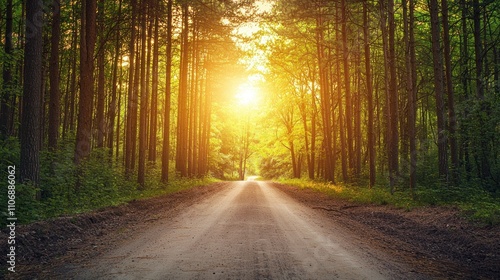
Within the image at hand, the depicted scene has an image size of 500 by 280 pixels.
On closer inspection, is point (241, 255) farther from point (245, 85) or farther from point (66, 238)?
point (245, 85)

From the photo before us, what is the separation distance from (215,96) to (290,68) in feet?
38.3

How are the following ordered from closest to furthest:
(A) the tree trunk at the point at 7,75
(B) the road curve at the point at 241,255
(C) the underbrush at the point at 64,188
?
(B) the road curve at the point at 241,255 < (C) the underbrush at the point at 64,188 < (A) the tree trunk at the point at 7,75

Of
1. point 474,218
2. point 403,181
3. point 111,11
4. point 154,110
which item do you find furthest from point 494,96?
point 111,11

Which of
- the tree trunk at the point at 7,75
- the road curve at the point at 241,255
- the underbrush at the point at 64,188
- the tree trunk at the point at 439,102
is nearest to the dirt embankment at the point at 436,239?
the road curve at the point at 241,255

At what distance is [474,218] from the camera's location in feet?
29.7

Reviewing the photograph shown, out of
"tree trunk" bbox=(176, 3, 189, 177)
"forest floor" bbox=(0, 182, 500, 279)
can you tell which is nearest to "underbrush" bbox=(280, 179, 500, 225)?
"forest floor" bbox=(0, 182, 500, 279)

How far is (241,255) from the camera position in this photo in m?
6.02

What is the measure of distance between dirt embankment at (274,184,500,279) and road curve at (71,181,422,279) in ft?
2.40

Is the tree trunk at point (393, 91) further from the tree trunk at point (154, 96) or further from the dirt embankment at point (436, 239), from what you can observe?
the tree trunk at point (154, 96)

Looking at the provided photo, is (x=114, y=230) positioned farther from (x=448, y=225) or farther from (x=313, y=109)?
(x=313, y=109)

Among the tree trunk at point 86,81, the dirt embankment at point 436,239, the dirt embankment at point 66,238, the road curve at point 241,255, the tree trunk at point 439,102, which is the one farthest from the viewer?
the tree trunk at point 86,81

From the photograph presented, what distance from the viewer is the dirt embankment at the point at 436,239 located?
20.1 ft

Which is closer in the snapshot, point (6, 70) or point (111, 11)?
point (6, 70)

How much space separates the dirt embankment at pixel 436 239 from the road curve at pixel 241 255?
28.8 inches
